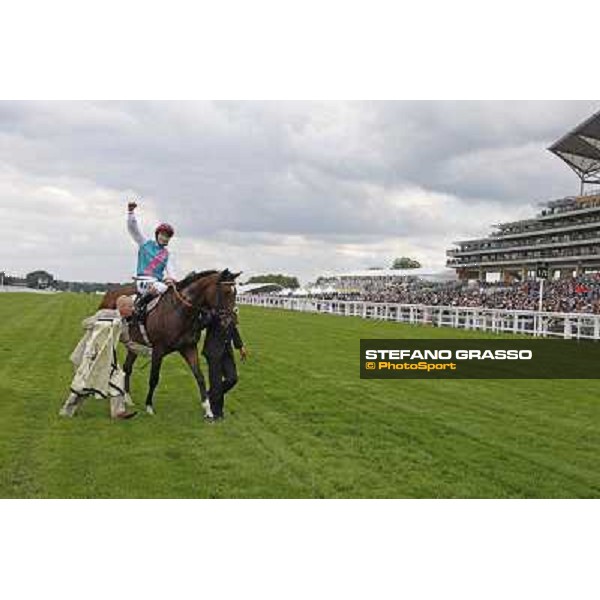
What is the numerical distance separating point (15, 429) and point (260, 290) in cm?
641

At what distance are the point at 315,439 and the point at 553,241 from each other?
309 inches

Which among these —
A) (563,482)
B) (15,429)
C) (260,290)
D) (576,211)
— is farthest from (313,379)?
(576,211)

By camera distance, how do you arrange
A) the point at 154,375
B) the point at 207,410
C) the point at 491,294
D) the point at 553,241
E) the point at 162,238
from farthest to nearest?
the point at 491,294 → the point at 553,241 → the point at 154,375 → the point at 207,410 → the point at 162,238

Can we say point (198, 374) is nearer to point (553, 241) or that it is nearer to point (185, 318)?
point (185, 318)

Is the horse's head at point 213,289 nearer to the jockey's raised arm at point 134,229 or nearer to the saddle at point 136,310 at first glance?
the saddle at point 136,310

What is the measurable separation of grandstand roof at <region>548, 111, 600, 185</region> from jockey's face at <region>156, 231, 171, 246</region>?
16.6ft

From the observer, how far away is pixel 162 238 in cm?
767

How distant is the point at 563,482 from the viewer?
5680 mm

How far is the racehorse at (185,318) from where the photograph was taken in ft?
26.2

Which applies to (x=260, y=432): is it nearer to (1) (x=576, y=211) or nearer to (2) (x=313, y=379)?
(2) (x=313, y=379)

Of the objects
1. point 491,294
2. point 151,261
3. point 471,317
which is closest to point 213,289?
point 151,261

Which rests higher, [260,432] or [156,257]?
[156,257]

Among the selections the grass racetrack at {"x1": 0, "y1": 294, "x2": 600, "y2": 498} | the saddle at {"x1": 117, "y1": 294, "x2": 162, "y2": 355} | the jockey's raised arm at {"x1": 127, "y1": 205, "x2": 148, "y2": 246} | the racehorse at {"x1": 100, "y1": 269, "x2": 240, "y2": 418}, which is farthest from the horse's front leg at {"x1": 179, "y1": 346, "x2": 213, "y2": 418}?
the jockey's raised arm at {"x1": 127, "y1": 205, "x2": 148, "y2": 246}

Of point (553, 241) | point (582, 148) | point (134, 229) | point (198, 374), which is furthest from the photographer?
point (553, 241)
